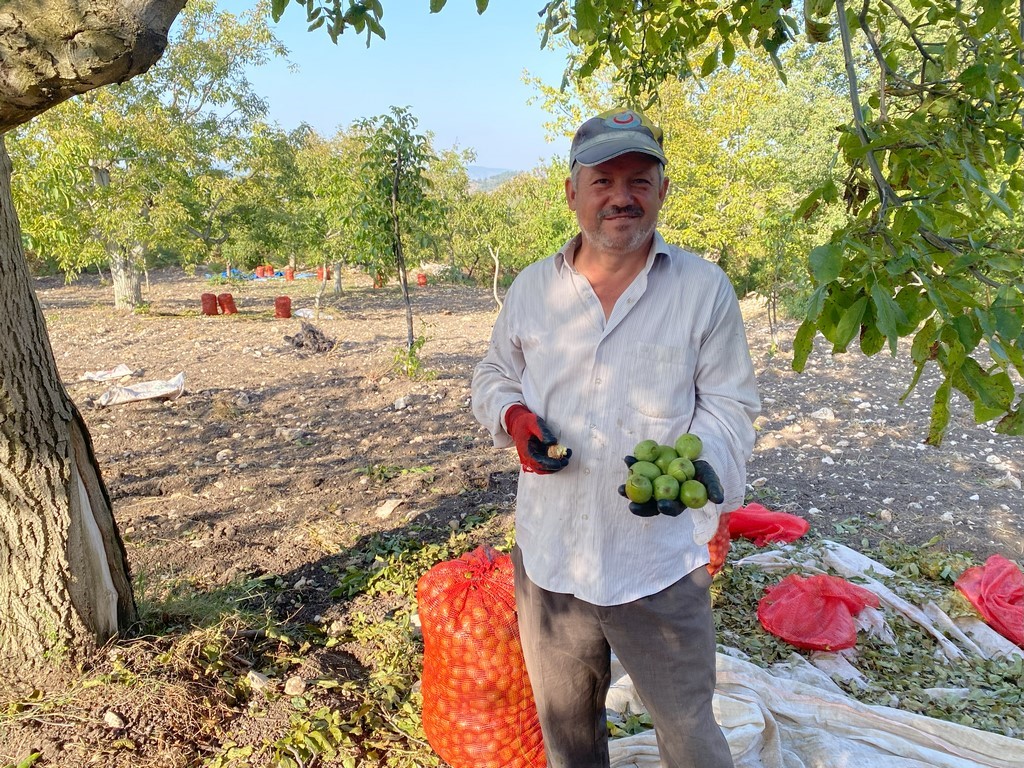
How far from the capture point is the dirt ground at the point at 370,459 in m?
4.17

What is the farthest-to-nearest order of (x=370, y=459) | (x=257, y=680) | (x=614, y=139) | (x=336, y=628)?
(x=370, y=459) → (x=336, y=628) → (x=257, y=680) → (x=614, y=139)

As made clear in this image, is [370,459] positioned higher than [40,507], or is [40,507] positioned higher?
[40,507]

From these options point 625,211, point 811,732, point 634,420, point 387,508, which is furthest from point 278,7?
point 811,732

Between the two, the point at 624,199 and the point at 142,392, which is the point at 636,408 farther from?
the point at 142,392

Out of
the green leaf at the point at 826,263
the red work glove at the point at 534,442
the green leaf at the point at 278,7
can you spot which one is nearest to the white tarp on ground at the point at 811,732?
the red work glove at the point at 534,442

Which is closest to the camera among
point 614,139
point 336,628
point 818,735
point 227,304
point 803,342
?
point 803,342

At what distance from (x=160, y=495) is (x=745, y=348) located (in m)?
4.33

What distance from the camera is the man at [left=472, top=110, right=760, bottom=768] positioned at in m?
1.73

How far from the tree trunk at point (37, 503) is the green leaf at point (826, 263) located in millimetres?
2573

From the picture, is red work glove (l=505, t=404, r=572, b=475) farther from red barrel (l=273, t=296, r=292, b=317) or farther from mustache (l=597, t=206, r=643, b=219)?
red barrel (l=273, t=296, r=292, b=317)

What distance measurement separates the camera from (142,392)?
6988 millimetres

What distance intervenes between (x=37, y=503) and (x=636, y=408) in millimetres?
2160

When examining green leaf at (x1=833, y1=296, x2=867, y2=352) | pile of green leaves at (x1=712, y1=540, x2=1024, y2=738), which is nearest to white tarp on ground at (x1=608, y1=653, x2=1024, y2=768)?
pile of green leaves at (x1=712, y1=540, x2=1024, y2=738)

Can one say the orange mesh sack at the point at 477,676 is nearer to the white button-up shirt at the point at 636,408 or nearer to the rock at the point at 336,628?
the white button-up shirt at the point at 636,408
